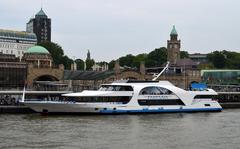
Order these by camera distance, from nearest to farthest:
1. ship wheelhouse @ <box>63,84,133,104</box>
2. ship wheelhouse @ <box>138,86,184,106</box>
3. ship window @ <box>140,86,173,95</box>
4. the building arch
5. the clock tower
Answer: ship wheelhouse @ <box>63,84,133,104</box> < ship wheelhouse @ <box>138,86,184,106</box> < ship window @ <box>140,86,173,95</box> < the building arch < the clock tower

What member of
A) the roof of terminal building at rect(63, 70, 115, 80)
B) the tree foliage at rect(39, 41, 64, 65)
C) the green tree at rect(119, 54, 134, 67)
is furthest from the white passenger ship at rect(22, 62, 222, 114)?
the green tree at rect(119, 54, 134, 67)

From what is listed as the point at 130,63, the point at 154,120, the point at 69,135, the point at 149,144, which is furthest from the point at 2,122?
the point at 130,63

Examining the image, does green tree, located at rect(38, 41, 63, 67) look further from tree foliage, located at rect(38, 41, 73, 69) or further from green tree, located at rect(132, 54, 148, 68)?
green tree, located at rect(132, 54, 148, 68)

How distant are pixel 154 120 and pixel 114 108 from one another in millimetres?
9309

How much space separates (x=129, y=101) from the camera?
245 feet

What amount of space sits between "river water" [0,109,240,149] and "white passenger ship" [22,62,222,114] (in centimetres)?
221

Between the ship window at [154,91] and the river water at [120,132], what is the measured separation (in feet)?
18.7

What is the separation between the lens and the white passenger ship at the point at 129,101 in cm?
7231

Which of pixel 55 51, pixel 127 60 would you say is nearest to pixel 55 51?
pixel 55 51

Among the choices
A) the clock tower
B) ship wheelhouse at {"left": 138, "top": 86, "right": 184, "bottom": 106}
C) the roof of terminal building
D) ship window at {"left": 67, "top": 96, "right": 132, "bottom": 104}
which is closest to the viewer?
ship window at {"left": 67, "top": 96, "right": 132, "bottom": 104}

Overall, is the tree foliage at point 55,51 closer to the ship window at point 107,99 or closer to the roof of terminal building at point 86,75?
the roof of terminal building at point 86,75

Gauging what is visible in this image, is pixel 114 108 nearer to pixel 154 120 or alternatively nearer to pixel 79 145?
pixel 154 120

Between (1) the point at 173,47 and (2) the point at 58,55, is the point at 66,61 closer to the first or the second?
(2) the point at 58,55

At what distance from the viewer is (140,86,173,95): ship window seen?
3009 inches
